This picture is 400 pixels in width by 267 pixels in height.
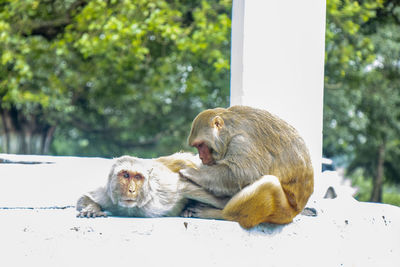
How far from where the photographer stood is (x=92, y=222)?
233cm

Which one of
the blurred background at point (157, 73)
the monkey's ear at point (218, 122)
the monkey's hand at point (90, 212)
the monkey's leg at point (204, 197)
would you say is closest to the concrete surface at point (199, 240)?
the monkey's hand at point (90, 212)

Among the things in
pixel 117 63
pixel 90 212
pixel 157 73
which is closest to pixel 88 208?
pixel 90 212

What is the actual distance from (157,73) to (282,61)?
285 inches

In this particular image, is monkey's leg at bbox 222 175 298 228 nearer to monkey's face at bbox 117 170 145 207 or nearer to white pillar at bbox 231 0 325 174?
monkey's face at bbox 117 170 145 207

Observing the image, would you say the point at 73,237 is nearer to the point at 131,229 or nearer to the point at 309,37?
the point at 131,229

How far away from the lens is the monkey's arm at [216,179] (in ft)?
8.30

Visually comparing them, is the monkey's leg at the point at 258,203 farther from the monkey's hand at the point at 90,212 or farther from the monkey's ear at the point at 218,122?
the monkey's hand at the point at 90,212

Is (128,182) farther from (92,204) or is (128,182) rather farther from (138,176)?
(92,204)

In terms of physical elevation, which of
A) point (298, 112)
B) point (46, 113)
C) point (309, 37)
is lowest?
point (46, 113)

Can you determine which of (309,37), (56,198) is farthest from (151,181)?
(309,37)

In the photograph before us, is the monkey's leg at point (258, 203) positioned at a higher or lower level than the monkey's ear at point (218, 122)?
lower

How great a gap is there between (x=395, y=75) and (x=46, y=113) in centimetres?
820

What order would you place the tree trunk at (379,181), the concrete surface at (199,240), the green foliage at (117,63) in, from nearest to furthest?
1. the concrete surface at (199,240)
2. the green foliage at (117,63)
3. the tree trunk at (379,181)

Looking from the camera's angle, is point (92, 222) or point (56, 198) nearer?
point (92, 222)
